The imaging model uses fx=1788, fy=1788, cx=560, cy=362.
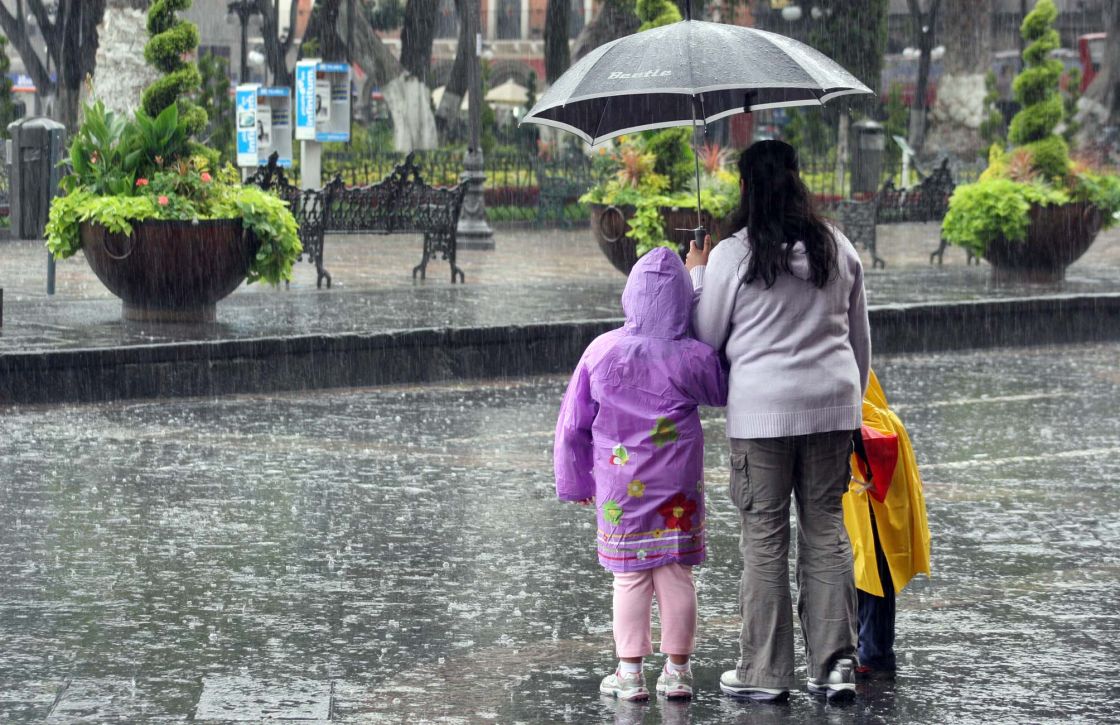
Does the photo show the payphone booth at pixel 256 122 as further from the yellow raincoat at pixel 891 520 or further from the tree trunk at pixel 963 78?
the yellow raincoat at pixel 891 520

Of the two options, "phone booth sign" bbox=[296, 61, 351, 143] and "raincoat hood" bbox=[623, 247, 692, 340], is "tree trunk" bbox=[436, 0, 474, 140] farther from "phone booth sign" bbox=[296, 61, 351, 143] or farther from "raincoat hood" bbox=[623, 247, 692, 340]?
"raincoat hood" bbox=[623, 247, 692, 340]

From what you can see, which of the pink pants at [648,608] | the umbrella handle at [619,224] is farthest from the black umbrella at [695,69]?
the umbrella handle at [619,224]

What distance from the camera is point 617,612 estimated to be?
5.02 m

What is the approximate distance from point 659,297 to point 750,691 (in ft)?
3.73

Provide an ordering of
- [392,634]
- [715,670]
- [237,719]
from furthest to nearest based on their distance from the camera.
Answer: [392,634] → [715,670] → [237,719]

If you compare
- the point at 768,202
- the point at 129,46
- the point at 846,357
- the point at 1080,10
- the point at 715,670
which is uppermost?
the point at 1080,10

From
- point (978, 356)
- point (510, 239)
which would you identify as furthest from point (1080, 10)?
point (978, 356)

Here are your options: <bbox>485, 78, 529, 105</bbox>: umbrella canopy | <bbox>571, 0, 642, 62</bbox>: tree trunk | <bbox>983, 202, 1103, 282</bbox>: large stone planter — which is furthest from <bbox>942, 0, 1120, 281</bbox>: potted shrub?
<bbox>485, 78, 529, 105</bbox>: umbrella canopy

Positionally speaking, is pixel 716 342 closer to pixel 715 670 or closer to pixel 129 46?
pixel 715 670

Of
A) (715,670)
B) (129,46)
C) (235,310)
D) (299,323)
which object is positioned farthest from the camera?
(129,46)

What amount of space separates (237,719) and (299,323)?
837 centimetres

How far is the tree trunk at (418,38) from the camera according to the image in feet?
124

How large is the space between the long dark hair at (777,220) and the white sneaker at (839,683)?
1072mm

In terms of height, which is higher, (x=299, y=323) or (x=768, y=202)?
(x=768, y=202)
